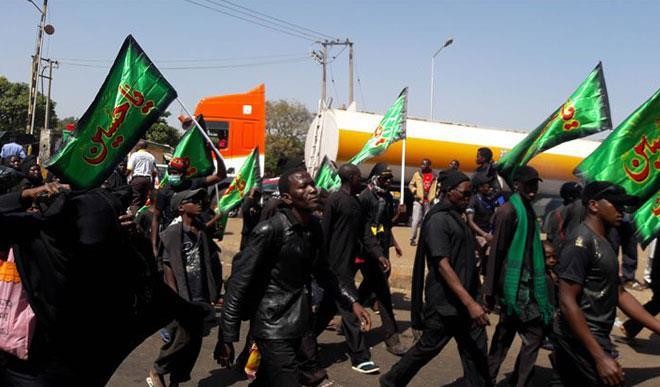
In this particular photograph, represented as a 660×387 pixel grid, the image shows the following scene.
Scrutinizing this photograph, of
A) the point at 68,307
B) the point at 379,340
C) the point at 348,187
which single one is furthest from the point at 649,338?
the point at 68,307

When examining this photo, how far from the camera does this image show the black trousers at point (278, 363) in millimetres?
3836

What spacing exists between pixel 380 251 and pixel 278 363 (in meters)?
3.03

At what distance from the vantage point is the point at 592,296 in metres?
3.82

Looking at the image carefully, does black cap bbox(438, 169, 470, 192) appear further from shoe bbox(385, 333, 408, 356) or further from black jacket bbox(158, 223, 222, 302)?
shoe bbox(385, 333, 408, 356)

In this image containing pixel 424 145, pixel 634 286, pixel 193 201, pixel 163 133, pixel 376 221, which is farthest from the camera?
pixel 163 133

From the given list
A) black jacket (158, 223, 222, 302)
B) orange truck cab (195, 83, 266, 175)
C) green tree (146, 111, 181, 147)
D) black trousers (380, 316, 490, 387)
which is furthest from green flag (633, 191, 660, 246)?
green tree (146, 111, 181, 147)

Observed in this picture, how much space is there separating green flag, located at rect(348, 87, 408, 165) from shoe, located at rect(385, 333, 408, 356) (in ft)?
10.2

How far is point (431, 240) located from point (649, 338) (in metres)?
4.16

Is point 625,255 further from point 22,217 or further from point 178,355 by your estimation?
point 22,217

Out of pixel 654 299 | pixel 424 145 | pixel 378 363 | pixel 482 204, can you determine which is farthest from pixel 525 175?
pixel 424 145

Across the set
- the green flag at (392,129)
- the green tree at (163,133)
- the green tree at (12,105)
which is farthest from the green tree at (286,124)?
the green flag at (392,129)

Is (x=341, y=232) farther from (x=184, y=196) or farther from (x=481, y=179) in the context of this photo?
(x=481, y=179)

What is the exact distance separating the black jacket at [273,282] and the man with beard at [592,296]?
148cm

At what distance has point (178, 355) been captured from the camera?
4.71 metres
